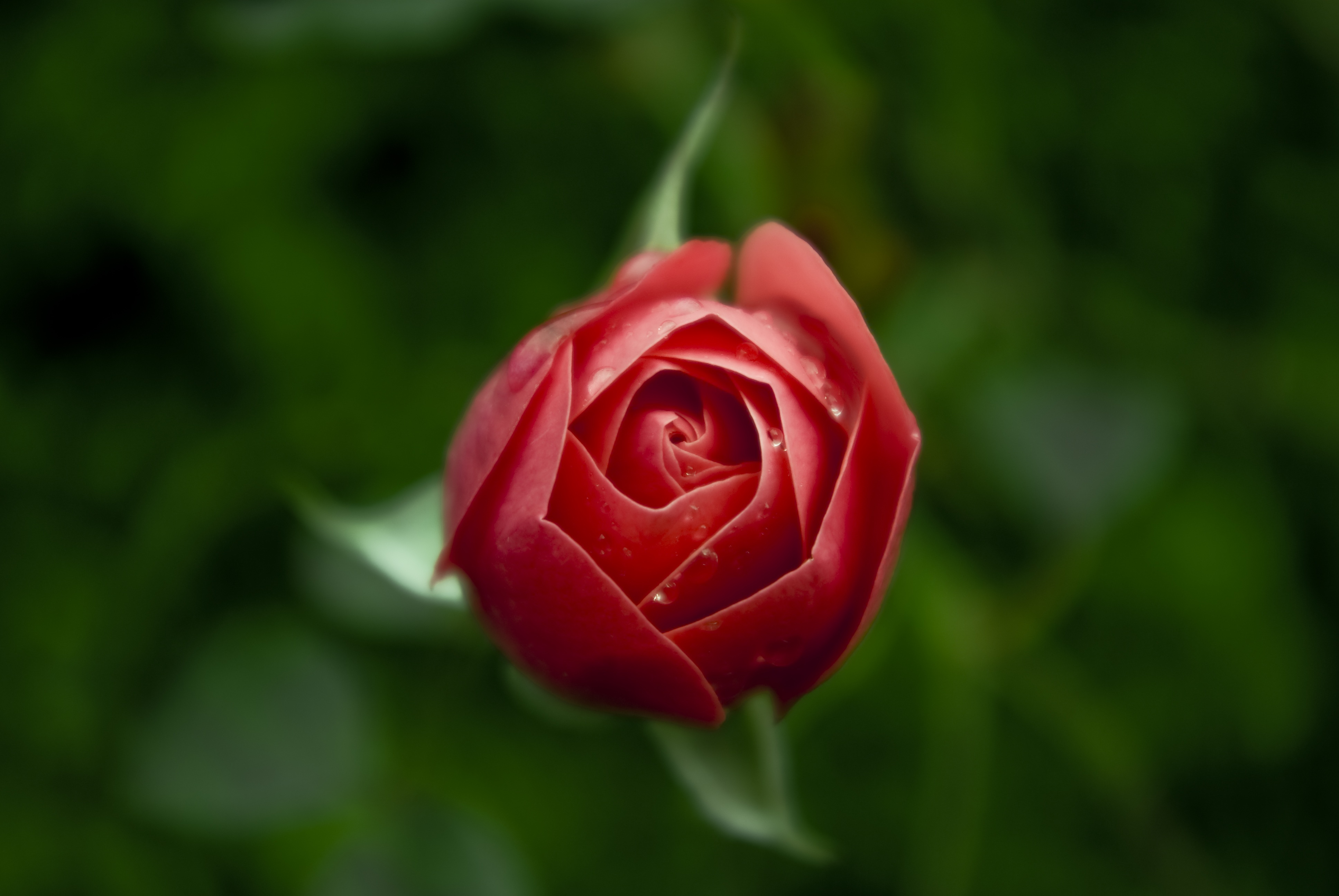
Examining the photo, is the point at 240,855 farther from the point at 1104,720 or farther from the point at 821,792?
the point at 1104,720

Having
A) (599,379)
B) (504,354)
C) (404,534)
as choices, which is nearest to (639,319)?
(599,379)

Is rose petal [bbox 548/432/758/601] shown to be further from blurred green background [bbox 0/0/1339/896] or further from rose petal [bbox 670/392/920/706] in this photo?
blurred green background [bbox 0/0/1339/896]

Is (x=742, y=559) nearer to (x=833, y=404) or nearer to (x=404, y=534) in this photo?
(x=833, y=404)

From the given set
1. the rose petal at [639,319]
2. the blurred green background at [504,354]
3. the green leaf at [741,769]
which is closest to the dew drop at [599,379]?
the rose petal at [639,319]

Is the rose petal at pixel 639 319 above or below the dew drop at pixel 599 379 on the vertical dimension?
above

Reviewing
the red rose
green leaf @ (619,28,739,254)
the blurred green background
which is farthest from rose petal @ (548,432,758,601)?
the blurred green background

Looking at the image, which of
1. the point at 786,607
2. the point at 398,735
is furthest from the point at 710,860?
the point at 786,607

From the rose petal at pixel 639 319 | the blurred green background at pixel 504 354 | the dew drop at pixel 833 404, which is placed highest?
the rose petal at pixel 639 319

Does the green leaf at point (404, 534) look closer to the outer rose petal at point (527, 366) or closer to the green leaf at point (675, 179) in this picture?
the outer rose petal at point (527, 366)

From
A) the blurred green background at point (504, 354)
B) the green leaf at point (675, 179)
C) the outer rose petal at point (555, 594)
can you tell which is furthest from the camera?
the blurred green background at point (504, 354)
